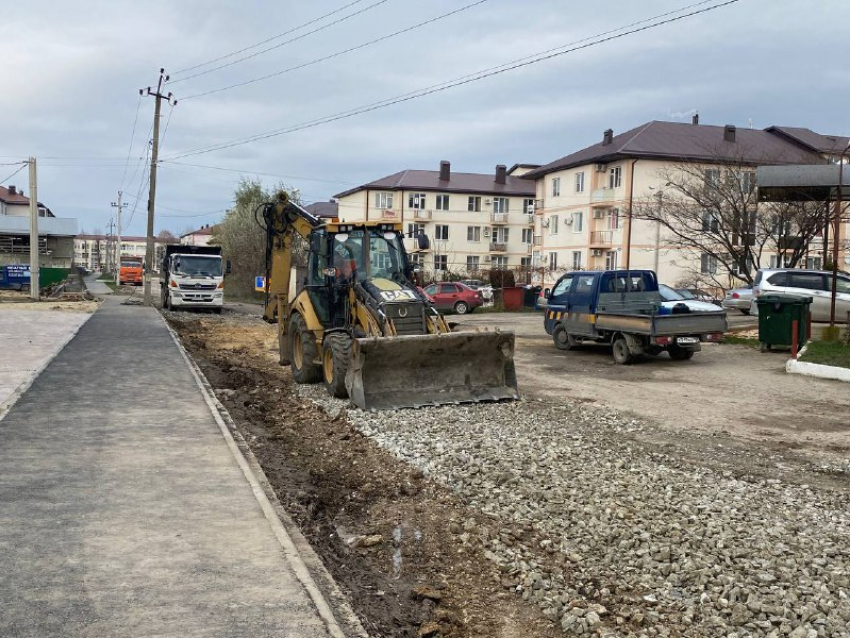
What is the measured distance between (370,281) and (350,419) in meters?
2.77

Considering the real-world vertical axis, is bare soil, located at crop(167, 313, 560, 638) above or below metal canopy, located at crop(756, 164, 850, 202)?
below

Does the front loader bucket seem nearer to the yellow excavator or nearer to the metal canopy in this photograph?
the yellow excavator

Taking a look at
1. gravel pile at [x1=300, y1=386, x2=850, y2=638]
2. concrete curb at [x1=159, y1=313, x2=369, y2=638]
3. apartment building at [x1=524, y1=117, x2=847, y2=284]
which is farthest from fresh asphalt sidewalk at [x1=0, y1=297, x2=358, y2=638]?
apartment building at [x1=524, y1=117, x2=847, y2=284]

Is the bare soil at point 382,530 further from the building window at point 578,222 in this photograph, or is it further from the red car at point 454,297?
the building window at point 578,222

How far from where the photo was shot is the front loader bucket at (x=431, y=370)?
10789 mm

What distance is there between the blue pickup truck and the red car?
54.5ft

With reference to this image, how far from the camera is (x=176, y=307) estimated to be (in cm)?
3456

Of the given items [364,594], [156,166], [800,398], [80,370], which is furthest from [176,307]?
[364,594]

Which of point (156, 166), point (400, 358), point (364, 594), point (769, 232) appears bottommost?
point (364, 594)

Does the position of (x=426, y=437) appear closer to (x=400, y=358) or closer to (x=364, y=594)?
(x=400, y=358)

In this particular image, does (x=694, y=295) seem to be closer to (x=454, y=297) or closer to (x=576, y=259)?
(x=454, y=297)

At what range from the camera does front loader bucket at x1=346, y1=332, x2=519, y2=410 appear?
10.8 m

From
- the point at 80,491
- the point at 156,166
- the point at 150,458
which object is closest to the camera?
the point at 80,491

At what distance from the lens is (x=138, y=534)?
5492 mm
